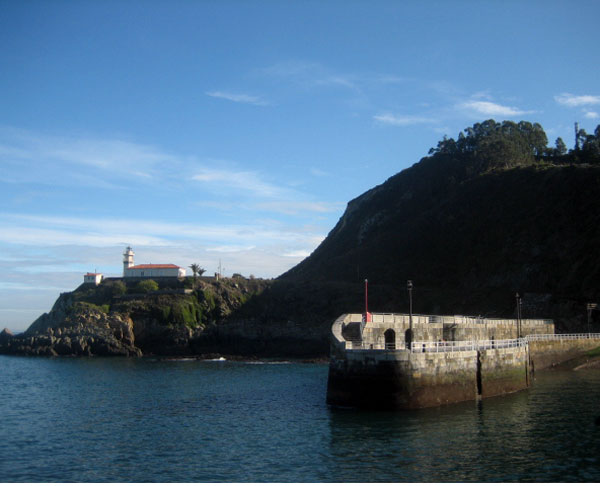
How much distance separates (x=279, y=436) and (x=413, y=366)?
37.5ft

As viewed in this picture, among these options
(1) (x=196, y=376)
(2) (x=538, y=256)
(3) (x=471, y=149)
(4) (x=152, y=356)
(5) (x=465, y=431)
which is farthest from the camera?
(3) (x=471, y=149)

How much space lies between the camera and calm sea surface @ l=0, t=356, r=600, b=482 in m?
24.6

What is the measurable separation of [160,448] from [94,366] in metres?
48.8

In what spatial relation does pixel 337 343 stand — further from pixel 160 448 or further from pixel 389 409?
pixel 160 448

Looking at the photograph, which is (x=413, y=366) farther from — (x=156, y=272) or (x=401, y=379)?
(x=156, y=272)

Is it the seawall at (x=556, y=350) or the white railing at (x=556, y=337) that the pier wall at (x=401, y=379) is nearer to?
the seawall at (x=556, y=350)

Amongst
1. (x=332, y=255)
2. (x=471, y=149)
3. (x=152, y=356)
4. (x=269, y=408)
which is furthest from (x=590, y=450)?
(x=471, y=149)

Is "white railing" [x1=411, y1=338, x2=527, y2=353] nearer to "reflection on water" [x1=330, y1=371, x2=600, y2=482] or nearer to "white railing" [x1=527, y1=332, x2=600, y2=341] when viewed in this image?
"reflection on water" [x1=330, y1=371, x2=600, y2=482]

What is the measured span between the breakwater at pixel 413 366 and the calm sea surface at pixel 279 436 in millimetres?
1432

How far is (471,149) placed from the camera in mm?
166750

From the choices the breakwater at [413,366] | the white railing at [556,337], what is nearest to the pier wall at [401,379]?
the breakwater at [413,366]

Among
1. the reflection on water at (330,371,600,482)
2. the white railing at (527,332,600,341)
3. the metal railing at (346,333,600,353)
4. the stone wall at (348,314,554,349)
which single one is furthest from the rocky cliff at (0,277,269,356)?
the reflection on water at (330,371,600,482)

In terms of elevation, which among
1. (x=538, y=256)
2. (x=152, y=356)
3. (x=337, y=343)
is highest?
(x=538, y=256)

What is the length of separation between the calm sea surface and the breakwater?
1.43 meters
